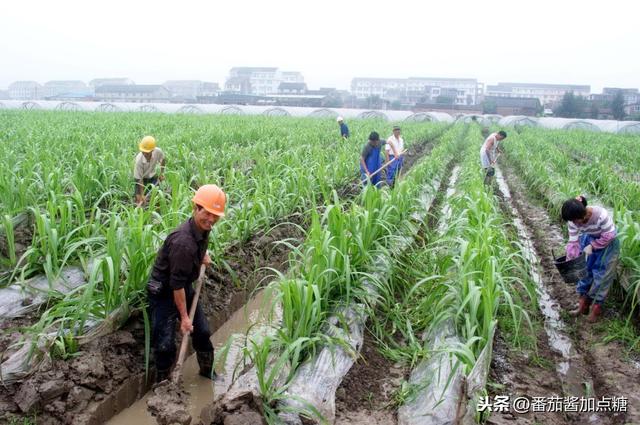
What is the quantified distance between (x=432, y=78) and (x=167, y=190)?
293 ft

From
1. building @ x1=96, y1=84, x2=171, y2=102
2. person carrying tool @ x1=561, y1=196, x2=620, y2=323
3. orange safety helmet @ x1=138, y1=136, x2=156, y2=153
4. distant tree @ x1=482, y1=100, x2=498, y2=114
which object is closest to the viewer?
person carrying tool @ x1=561, y1=196, x2=620, y2=323

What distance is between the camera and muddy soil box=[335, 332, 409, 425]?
2797 millimetres

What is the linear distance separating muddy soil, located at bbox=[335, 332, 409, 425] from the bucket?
1.77 metres

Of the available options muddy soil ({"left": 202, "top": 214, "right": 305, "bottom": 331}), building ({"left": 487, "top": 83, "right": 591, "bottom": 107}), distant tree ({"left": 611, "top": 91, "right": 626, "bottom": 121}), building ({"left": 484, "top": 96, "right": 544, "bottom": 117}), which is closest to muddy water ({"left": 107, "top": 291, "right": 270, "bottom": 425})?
muddy soil ({"left": 202, "top": 214, "right": 305, "bottom": 331})

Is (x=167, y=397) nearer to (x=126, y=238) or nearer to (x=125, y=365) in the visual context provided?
(x=125, y=365)

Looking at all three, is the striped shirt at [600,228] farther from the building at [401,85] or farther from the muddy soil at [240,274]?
the building at [401,85]

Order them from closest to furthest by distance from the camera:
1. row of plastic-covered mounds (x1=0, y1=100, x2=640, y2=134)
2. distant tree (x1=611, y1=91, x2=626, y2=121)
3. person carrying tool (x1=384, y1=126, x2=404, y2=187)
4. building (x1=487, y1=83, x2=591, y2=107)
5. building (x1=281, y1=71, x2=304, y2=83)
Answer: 1. person carrying tool (x1=384, y1=126, x2=404, y2=187)
2. row of plastic-covered mounds (x1=0, y1=100, x2=640, y2=134)
3. distant tree (x1=611, y1=91, x2=626, y2=121)
4. building (x1=487, y1=83, x2=591, y2=107)
5. building (x1=281, y1=71, x2=304, y2=83)

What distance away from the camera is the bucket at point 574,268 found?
407cm

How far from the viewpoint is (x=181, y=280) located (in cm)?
281

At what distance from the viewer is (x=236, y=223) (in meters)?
4.70

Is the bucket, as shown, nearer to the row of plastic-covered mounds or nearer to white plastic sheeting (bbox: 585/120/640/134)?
white plastic sheeting (bbox: 585/120/640/134)

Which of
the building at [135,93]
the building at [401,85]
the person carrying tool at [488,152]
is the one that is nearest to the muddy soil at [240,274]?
the person carrying tool at [488,152]

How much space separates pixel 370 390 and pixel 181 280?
51.2 inches

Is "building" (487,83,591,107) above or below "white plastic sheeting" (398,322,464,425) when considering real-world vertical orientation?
above
